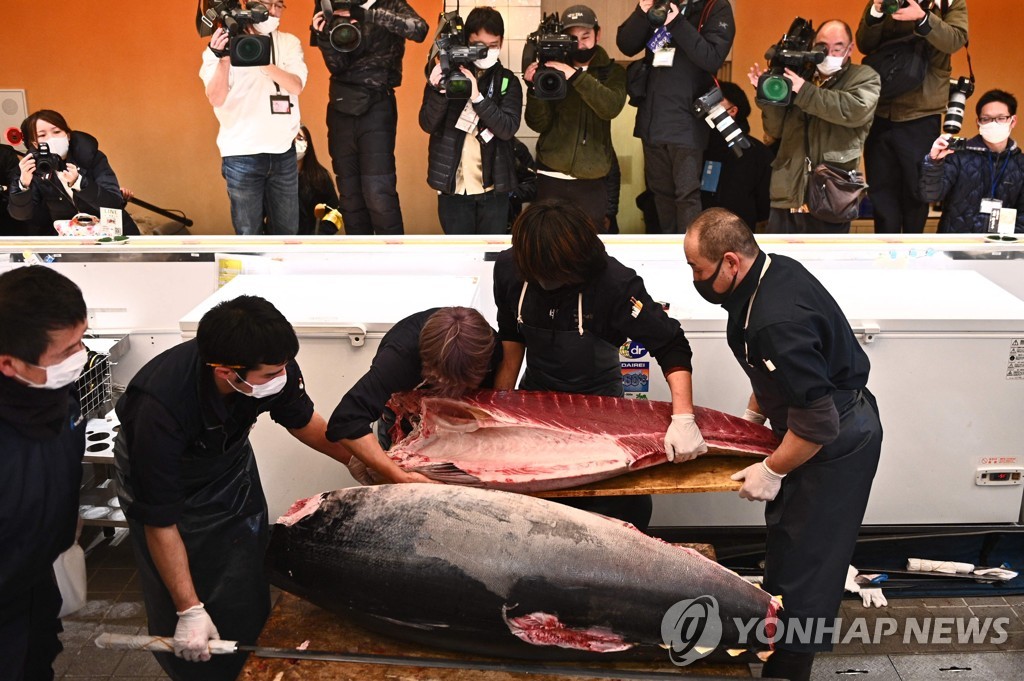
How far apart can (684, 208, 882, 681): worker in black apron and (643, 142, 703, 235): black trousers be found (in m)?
2.75

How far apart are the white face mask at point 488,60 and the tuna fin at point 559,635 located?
3.34m

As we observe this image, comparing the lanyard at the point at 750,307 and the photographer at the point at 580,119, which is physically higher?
the photographer at the point at 580,119

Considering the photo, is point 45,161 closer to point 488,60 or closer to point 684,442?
point 488,60

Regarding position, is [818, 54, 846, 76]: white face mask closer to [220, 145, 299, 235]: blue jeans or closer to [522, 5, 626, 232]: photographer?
[522, 5, 626, 232]: photographer

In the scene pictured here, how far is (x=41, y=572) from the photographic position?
7.21 ft

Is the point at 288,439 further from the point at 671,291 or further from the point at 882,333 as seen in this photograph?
the point at 882,333

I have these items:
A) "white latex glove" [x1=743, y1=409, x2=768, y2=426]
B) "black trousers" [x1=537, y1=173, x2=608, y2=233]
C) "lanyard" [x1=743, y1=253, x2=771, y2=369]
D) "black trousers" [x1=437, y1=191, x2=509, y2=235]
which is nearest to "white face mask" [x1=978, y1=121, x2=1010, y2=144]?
"black trousers" [x1=537, y1=173, x2=608, y2=233]

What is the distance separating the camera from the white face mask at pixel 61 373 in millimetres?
2039

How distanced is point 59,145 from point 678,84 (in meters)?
3.29

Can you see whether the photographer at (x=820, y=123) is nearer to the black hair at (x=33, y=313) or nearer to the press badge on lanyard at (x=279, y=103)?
the press badge on lanyard at (x=279, y=103)

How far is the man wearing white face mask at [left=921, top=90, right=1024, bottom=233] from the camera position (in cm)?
470

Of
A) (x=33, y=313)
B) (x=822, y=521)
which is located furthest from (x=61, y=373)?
(x=822, y=521)

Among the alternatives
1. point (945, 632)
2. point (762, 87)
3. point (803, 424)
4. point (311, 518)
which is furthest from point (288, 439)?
point (762, 87)

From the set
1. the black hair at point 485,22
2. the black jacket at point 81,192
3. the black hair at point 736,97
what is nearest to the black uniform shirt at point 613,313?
the black hair at point 485,22
